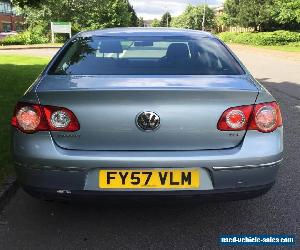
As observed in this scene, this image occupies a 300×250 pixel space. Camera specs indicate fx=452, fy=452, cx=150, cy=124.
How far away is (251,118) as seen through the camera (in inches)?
117

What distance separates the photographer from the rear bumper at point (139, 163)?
2854 millimetres

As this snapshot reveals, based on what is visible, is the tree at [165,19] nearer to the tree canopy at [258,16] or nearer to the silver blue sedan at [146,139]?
the tree canopy at [258,16]

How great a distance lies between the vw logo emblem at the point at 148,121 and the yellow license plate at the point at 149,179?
27cm

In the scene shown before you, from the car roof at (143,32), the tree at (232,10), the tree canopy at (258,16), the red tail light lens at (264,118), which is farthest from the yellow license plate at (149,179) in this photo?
the tree at (232,10)

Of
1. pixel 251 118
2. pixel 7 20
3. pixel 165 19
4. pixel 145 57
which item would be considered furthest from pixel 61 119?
pixel 165 19

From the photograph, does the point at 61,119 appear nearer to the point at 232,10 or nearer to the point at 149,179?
the point at 149,179

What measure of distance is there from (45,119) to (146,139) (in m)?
0.68

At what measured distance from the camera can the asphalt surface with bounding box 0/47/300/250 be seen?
3123 millimetres

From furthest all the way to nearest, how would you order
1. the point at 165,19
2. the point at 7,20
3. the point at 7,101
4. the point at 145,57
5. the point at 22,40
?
the point at 165,19
the point at 7,20
the point at 22,40
the point at 7,101
the point at 145,57

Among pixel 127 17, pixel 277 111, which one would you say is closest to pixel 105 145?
pixel 277 111

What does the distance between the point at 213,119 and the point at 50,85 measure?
114 cm

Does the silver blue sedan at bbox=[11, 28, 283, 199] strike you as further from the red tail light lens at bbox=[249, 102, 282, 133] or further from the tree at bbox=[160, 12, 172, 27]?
the tree at bbox=[160, 12, 172, 27]

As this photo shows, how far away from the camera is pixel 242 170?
9.66ft

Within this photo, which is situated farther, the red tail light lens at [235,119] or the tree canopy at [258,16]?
the tree canopy at [258,16]
